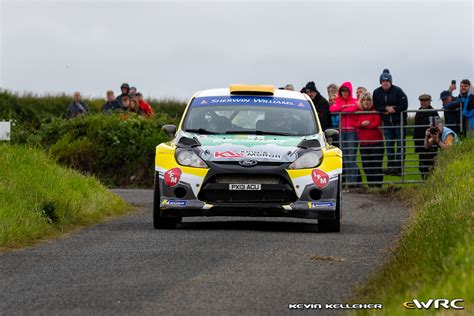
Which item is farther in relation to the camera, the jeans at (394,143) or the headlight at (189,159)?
the jeans at (394,143)

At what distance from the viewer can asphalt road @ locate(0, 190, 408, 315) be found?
937cm

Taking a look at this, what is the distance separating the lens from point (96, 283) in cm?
1045

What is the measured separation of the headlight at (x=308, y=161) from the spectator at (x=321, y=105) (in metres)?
10.4

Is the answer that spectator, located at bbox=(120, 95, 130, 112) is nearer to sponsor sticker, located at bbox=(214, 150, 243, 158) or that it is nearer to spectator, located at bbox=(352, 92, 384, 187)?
spectator, located at bbox=(352, 92, 384, 187)

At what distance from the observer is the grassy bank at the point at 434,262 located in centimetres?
806

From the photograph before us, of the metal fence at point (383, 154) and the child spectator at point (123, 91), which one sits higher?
the child spectator at point (123, 91)

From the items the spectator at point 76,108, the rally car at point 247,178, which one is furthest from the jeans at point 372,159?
the rally car at point 247,178

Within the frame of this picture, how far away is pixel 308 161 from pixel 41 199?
3147 mm

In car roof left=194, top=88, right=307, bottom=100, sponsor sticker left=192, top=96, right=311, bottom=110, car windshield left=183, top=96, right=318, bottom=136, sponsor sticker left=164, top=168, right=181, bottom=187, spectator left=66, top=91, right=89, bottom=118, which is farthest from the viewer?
spectator left=66, top=91, right=89, bottom=118

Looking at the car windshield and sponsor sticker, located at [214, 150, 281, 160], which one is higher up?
the car windshield

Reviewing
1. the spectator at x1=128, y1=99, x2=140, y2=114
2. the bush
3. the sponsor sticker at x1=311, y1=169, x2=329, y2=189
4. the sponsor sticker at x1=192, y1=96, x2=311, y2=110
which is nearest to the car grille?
the sponsor sticker at x1=311, y1=169, x2=329, y2=189

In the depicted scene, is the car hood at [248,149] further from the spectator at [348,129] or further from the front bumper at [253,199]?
the spectator at [348,129]

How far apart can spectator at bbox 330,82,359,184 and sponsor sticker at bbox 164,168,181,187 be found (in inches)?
448

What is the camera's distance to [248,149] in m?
15.7
